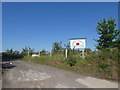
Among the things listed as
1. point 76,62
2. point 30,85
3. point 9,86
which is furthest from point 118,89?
point 76,62

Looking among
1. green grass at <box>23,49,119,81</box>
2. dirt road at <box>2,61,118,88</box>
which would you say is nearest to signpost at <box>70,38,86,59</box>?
green grass at <box>23,49,119,81</box>

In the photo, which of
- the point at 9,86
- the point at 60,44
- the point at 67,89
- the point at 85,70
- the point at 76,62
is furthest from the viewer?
the point at 60,44

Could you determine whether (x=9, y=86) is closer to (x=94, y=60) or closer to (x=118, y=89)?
(x=118, y=89)

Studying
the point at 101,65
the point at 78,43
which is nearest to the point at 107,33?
the point at 78,43

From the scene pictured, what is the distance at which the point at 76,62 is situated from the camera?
1986 centimetres

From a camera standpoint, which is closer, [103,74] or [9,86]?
[9,86]

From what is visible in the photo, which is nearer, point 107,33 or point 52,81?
point 52,81

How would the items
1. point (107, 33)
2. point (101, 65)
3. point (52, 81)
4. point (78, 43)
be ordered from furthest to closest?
point (107, 33) → point (78, 43) → point (101, 65) → point (52, 81)

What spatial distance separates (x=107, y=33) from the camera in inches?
1401

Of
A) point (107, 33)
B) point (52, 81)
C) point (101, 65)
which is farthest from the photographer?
point (107, 33)

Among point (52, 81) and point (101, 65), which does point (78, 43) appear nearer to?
point (101, 65)

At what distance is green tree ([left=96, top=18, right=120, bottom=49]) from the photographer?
3481 centimetres

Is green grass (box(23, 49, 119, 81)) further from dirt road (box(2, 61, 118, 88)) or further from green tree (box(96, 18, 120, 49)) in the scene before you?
green tree (box(96, 18, 120, 49))

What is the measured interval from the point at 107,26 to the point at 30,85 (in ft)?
89.1
